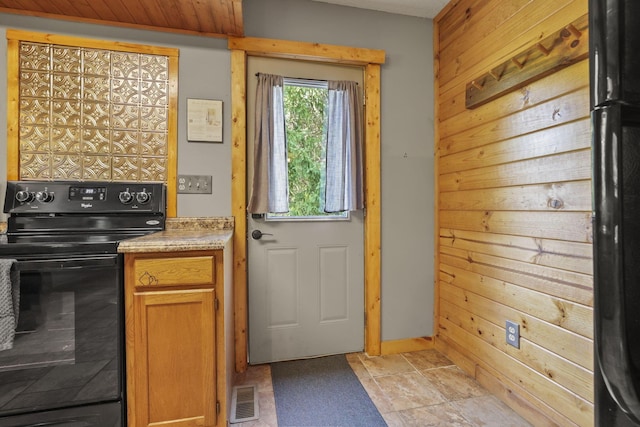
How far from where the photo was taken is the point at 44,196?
1.76 m

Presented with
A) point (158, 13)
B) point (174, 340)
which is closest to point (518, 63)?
point (158, 13)

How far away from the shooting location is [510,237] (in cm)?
169

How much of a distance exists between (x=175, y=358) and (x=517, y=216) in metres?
1.89

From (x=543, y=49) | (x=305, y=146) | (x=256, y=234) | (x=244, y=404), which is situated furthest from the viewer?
(x=305, y=146)

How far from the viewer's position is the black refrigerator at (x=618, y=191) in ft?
1.11

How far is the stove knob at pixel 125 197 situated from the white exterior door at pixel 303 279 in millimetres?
741

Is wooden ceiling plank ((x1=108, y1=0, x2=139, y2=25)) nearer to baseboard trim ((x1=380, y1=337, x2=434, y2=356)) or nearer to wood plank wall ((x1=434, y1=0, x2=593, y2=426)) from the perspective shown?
wood plank wall ((x1=434, y1=0, x2=593, y2=426))

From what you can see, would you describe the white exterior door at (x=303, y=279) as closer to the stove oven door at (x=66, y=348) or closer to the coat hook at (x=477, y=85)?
the coat hook at (x=477, y=85)

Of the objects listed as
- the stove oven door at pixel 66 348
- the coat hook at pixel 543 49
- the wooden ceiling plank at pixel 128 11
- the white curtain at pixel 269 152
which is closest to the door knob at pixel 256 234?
the white curtain at pixel 269 152

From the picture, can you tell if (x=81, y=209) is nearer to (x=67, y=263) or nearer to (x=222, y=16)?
(x=67, y=263)

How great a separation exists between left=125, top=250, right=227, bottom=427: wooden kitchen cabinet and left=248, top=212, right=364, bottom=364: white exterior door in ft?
2.41

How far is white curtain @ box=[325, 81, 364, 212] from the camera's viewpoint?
2174mm

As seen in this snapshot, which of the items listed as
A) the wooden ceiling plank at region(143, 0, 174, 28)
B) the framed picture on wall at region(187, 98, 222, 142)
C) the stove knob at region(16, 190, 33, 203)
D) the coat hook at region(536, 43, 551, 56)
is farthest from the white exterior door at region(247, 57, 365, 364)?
the stove knob at region(16, 190, 33, 203)

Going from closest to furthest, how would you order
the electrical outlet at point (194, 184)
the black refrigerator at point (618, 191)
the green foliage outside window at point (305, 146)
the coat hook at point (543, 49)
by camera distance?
1. the black refrigerator at point (618, 191)
2. the coat hook at point (543, 49)
3. the electrical outlet at point (194, 184)
4. the green foliage outside window at point (305, 146)
